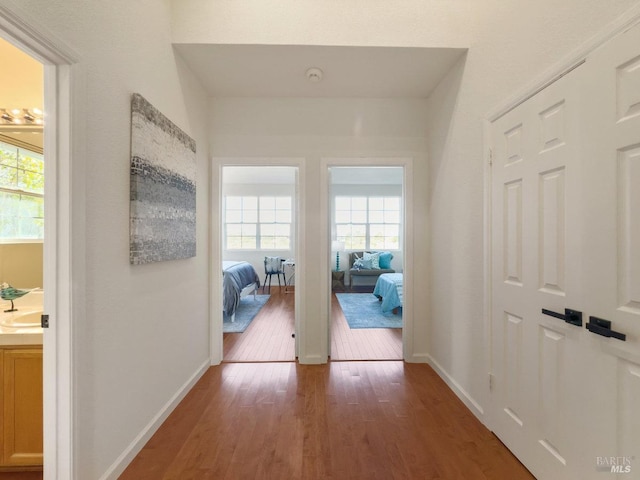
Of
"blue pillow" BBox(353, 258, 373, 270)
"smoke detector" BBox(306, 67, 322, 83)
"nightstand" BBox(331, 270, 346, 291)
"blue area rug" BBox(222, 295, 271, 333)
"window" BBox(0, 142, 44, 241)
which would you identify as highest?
"smoke detector" BBox(306, 67, 322, 83)

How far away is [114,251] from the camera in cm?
145

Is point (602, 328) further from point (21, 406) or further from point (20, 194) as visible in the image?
point (20, 194)

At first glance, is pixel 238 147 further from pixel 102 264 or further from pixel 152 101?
pixel 102 264

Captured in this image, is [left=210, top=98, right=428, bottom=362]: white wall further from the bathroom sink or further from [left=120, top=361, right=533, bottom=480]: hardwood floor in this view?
the bathroom sink

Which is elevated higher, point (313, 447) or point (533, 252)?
point (533, 252)

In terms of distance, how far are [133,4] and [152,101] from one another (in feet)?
1.67

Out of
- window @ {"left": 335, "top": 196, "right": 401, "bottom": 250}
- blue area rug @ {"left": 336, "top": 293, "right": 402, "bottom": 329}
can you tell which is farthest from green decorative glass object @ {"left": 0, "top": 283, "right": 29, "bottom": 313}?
window @ {"left": 335, "top": 196, "right": 401, "bottom": 250}

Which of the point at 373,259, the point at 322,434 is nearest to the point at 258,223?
the point at 373,259

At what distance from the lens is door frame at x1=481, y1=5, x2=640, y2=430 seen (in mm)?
1198

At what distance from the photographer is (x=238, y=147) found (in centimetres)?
277

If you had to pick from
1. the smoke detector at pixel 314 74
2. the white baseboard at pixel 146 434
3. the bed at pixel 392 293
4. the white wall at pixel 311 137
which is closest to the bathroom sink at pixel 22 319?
the white baseboard at pixel 146 434

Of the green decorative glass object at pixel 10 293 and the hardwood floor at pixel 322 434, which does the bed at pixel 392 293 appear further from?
the green decorative glass object at pixel 10 293

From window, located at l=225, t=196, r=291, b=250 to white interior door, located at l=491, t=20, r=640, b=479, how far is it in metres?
5.73

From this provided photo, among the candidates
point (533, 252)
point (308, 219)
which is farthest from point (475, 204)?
point (308, 219)
